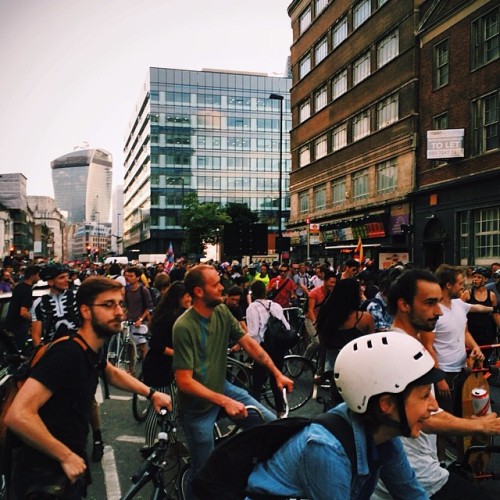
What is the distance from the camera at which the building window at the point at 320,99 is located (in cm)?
4138

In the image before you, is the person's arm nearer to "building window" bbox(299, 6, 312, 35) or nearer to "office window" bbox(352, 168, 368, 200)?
"office window" bbox(352, 168, 368, 200)

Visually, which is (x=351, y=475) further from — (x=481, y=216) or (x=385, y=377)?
(x=481, y=216)

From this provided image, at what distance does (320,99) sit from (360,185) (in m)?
10.7

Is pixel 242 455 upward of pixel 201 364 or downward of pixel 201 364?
upward

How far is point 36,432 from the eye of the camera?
101 inches

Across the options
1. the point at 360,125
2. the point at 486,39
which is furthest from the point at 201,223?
the point at 486,39

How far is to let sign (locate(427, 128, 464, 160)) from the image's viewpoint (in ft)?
79.5

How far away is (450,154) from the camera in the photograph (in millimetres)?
24453

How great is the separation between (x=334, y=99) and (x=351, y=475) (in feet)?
130

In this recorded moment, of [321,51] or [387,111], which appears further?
[321,51]

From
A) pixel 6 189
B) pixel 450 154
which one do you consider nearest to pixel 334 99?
Result: pixel 450 154

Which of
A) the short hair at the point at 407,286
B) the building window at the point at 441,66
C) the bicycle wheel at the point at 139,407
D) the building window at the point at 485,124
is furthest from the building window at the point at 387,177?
the short hair at the point at 407,286

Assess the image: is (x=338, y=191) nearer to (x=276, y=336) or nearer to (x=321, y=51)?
(x=321, y=51)

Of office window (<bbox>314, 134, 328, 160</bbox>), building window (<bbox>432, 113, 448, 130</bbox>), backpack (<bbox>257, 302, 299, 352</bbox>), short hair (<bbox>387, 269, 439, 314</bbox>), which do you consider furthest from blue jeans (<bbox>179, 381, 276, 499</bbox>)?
office window (<bbox>314, 134, 328, 160</bbox>)
